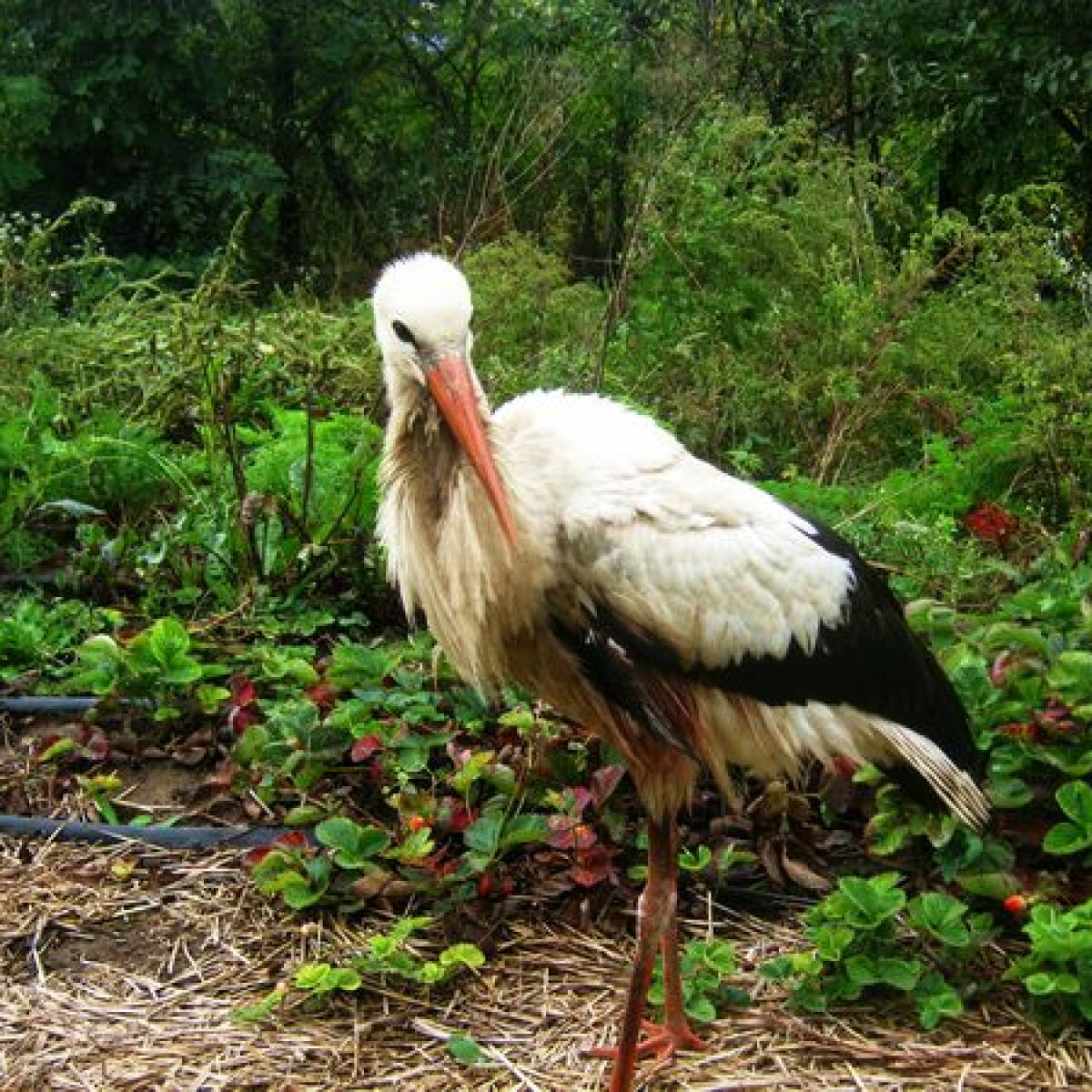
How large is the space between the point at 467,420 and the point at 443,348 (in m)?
0.14

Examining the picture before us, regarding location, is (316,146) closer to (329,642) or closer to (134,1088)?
(329,642)

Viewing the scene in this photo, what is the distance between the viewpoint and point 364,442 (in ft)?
13.1

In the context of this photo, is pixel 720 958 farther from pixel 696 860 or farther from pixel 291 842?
pixel 291 842

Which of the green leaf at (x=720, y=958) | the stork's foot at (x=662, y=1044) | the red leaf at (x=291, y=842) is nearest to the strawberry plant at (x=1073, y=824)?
the green leaf at (x=720, y=958)

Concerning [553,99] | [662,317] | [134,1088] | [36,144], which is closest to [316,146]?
[36,144]

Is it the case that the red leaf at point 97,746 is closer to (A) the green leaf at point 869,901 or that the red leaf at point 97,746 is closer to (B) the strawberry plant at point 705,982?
(B) the strawberry plant at point 705,982

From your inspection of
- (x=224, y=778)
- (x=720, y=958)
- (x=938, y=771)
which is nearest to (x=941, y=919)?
(x=938, y=771)

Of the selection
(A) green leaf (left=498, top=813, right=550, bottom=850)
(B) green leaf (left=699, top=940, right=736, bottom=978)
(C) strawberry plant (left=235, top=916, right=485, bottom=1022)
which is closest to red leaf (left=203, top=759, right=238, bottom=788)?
(C) strawberry plant (left=235, top=916, right=485, bottom=1022)

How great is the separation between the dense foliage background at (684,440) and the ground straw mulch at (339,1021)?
0.09m

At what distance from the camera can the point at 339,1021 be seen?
2646 mm

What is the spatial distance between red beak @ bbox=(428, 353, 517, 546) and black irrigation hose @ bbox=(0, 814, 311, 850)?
3.73ft

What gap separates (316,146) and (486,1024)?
1175cm

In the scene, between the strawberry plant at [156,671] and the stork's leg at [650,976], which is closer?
the stork's leg at [650,976]

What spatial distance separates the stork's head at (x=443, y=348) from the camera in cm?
232
